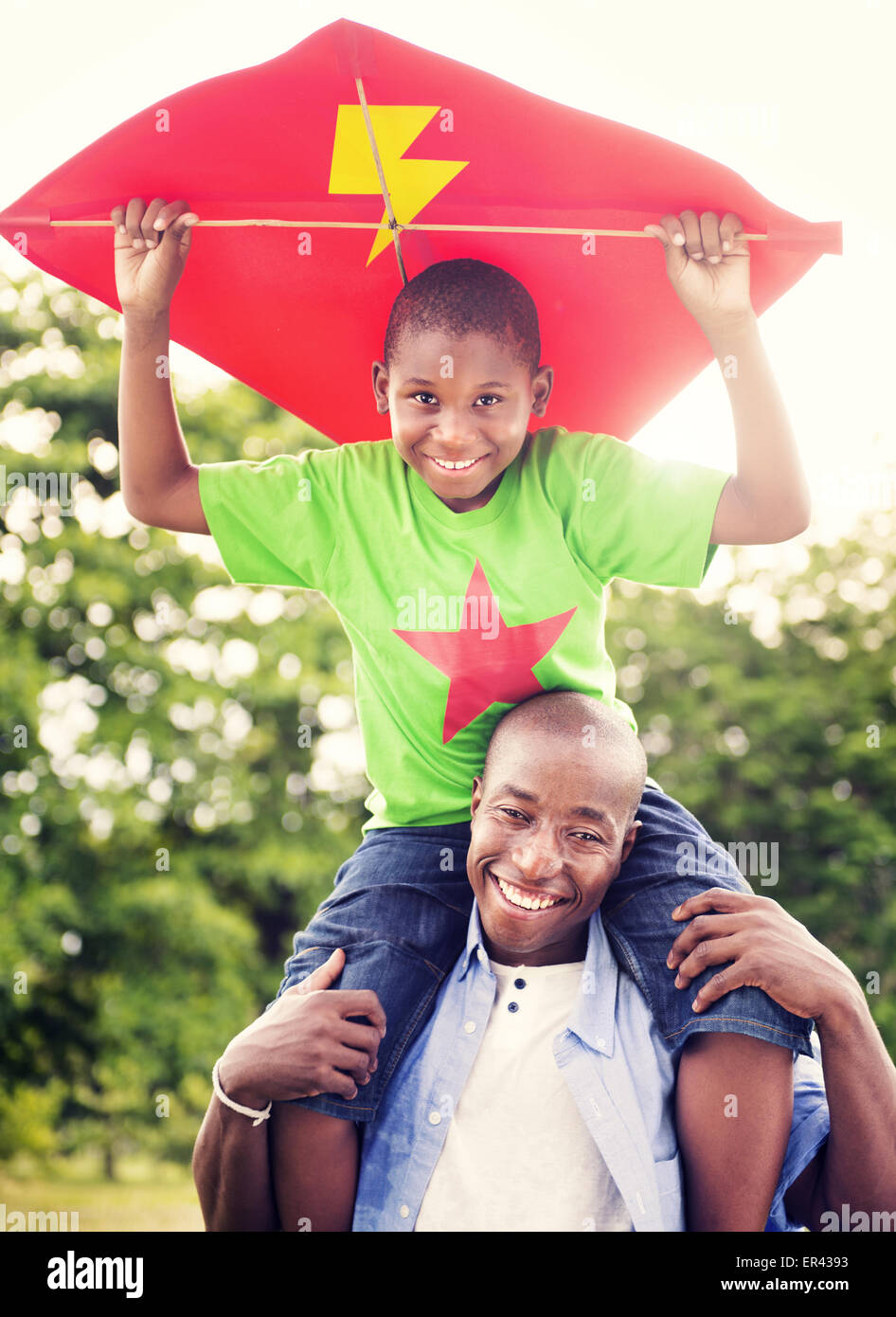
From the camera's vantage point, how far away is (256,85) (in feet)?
8.71

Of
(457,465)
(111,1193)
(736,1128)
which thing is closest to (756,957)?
(736,1128)

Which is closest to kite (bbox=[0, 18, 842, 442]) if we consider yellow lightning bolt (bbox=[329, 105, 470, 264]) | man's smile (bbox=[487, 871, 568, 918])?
yellow lightning bolt (bbox=[329, 105, 470, 264])

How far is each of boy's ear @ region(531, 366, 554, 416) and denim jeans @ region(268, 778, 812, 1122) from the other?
98 cm

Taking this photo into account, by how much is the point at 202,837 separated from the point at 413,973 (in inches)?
458

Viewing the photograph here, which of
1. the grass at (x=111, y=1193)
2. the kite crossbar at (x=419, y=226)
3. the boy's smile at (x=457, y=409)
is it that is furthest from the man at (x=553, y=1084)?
the grass at (x=111, y=1193)

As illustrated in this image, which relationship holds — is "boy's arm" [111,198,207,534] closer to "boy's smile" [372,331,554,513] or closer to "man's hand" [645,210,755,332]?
"boy's smile" [372,331,554,513]

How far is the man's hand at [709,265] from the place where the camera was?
2742 mm

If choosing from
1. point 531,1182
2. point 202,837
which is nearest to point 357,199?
point 531,1182

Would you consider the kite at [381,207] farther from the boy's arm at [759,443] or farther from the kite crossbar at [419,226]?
the boy's arm at [759,443]

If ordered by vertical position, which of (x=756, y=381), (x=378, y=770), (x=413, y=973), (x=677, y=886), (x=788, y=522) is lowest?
(x=413, y=973)

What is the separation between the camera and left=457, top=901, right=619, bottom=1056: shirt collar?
2.69m

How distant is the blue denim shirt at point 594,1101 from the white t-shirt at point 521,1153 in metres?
0.04

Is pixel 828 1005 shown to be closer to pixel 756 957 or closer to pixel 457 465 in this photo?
pixel 756 957
